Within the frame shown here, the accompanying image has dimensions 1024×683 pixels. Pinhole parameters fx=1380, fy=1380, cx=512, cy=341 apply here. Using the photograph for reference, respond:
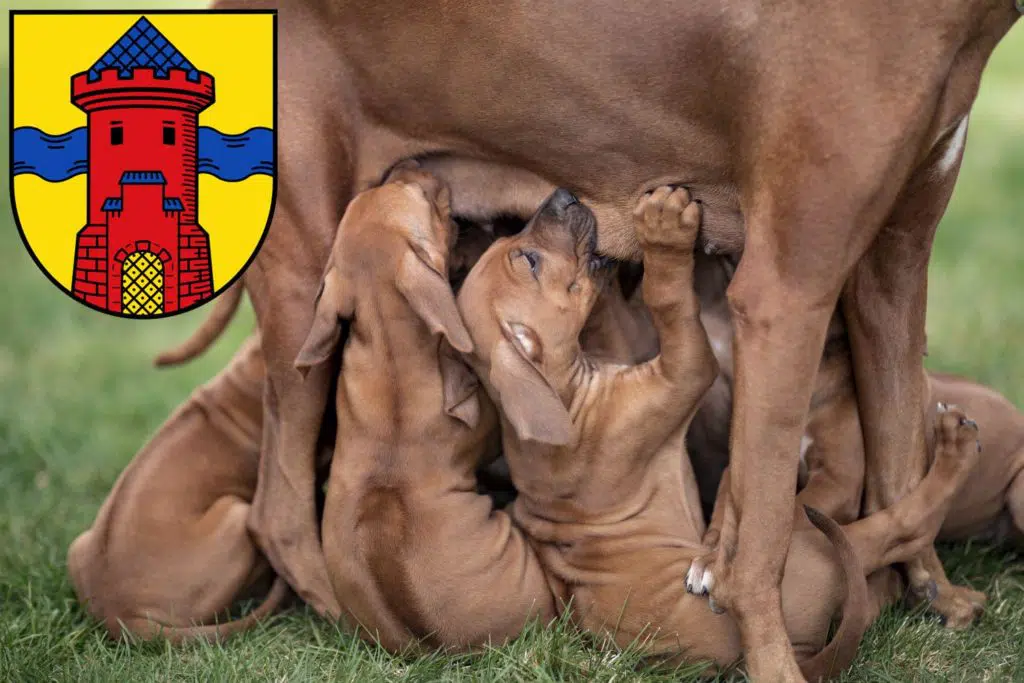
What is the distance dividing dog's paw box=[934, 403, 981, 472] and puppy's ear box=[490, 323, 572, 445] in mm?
1174

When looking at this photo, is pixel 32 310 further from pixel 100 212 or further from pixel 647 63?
pixel 647 63

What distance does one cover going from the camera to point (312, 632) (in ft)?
14.1

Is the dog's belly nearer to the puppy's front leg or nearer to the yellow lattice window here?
the puppy's front leg

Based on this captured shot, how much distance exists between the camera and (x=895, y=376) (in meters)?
4.08

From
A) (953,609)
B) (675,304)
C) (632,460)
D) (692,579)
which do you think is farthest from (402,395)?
(953,609)

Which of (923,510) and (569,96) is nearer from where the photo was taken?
(569,96)

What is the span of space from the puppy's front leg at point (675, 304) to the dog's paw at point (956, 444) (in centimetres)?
75

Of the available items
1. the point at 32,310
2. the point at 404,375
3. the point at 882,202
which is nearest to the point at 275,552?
the point at 404,375

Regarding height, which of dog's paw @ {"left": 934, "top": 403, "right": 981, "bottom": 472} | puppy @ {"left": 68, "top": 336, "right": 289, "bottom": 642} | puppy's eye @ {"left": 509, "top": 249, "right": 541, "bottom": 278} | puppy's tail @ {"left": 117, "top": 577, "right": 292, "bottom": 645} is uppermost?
puppy's eye @ {"left": 509, "top": 249, "right": 541, "bottom": 278}

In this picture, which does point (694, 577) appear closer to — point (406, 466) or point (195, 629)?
point (406, 466)

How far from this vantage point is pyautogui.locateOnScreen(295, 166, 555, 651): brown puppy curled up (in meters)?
3.87

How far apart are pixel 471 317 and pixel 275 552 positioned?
1.12 meters

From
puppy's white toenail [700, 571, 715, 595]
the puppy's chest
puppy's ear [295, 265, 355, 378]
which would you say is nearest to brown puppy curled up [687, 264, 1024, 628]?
puppy's white toenail [700, 571, 715, 595]

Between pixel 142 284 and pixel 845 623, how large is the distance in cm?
264
